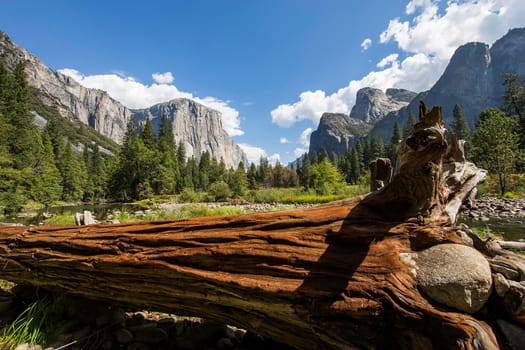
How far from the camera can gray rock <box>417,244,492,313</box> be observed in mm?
1367

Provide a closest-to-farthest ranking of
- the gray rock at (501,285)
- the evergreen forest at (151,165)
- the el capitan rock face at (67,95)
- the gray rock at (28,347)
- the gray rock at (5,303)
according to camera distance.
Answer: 1. the gray rock at (501,285)
2. the gray rock at (28,347)
3. the gray rock at (5,303)
4. the evergreen forest at (151,165)
5. the el capitan rock face at (67,95)

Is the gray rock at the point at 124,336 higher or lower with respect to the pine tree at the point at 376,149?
lower

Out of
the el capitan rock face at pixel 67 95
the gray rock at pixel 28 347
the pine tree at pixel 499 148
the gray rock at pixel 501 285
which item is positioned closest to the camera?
the gray rock at pixel 501 285

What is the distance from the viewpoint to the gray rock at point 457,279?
137 centimetres

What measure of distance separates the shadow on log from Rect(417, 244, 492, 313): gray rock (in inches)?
2.2

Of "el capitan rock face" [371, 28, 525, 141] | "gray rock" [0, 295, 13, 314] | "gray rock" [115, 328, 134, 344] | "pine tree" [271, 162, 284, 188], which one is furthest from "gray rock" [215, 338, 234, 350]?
"el capitan rock face" [371, 28, 525, 141]

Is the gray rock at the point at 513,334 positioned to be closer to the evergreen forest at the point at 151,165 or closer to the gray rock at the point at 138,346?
the gray rock at the point at 138,346

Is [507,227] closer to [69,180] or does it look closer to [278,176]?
[69,180]

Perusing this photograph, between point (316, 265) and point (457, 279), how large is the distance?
80cm

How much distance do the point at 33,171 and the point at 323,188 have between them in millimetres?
33033

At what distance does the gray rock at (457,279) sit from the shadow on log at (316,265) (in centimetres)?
6

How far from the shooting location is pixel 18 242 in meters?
2.72

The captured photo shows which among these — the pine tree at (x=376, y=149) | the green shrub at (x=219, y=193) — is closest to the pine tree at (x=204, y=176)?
the green shrub at (x=219, y=193)

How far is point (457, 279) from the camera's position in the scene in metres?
1.38
